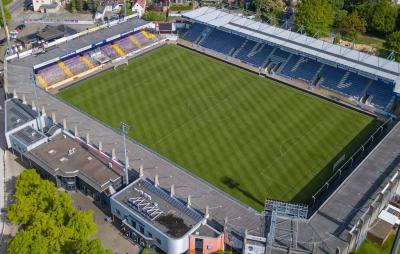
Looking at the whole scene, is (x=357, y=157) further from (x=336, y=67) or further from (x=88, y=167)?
(x=88, y=167)

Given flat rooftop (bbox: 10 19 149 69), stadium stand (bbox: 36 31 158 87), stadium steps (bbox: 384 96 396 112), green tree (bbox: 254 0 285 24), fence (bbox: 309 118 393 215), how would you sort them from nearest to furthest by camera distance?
fence (bbox: 309 118 393 215), stadium steps (bbox: 384 96 396 112), stadium stand (bbox: 36 31 158 87), flat rooftop (bbox: 10 19 149 69), green tree (bbox: 254 0 285 24)

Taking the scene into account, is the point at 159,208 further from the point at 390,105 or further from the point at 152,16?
the point at 152,16

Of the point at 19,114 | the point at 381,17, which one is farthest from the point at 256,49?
the point at 19,114

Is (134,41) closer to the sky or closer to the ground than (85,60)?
closer to the sky

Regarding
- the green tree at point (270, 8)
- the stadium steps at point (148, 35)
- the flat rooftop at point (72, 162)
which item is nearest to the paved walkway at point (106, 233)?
the flat rooftop at point (72, 162)

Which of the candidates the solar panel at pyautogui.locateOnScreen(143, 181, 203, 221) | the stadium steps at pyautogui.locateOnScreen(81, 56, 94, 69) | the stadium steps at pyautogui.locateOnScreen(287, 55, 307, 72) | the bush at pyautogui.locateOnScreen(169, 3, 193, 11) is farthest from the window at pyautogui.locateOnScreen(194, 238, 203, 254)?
the bush at pyautogui.locateOnScreen(169, 3, 193, 11)

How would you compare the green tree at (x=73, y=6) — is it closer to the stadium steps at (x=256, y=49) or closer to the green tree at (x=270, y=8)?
the green tree at (x=270, y=8)

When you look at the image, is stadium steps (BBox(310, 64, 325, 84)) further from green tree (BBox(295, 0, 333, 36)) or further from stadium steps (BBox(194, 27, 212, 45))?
stadium steps (BBox(194, 27, 212, 45))
